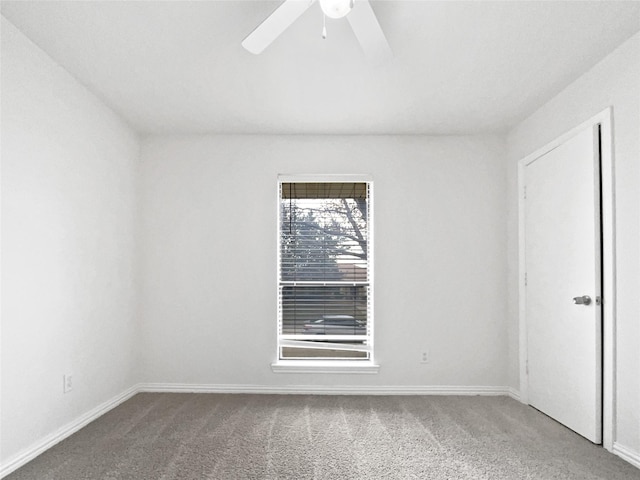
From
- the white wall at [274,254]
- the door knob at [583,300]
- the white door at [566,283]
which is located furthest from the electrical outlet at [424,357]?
the door knob at [583,300]

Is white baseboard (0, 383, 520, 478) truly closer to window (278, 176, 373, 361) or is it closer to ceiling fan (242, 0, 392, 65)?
window (278, 176, 373, 361)

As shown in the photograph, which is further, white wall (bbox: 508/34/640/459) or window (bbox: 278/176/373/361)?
window (bbox: 278/176/373/361)

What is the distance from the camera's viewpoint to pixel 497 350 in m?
4.45

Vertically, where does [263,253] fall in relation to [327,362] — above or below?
above

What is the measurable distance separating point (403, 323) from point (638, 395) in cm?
207

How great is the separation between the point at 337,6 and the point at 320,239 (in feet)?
9.30

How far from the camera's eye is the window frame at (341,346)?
446 cm

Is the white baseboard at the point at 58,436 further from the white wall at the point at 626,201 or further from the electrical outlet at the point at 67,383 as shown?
the white wall at the point at 626,201

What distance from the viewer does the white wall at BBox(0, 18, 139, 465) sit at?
2.65m

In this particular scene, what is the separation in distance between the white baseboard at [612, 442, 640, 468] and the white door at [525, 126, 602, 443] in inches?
6.6

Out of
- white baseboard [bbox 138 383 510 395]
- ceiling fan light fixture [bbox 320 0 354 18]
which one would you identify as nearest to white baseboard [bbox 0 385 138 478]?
white baseboard [bbox 138 383 510 395]

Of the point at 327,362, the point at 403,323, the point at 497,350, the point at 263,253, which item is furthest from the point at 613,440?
the point at 263,253

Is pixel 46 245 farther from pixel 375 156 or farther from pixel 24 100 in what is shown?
pixel 375 156

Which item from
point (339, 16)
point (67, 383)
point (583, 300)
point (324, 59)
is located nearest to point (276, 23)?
point (339, 16)
